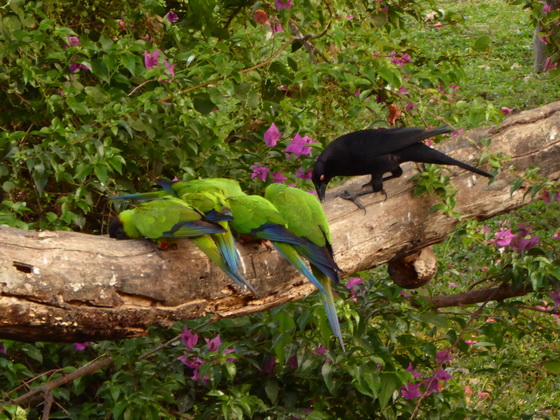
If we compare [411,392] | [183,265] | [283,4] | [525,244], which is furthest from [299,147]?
[183,265]

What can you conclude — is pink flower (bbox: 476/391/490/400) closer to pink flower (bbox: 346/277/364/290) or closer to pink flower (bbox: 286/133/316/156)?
pink flower (bbox: 346/277/364/290)

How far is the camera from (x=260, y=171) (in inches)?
135

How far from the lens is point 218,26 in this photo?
144 inches

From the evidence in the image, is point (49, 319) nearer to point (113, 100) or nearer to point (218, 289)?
point (218, 289)

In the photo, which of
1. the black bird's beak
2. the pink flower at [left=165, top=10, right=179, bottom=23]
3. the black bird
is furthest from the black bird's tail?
the pink flower at [left=165, top=10, right=179, bottom=23]

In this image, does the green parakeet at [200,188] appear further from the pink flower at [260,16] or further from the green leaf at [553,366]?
the green leaf at [553,366]

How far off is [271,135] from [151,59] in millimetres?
570

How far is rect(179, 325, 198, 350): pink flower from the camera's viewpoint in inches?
116

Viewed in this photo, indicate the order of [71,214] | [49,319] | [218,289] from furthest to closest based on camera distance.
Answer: [71,214], [218,289], [49,319]

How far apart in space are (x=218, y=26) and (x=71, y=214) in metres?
1.12

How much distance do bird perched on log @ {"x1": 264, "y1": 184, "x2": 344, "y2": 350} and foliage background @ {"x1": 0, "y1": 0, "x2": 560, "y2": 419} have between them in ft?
0.82

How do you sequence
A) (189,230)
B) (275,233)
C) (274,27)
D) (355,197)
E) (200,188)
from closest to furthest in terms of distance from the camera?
(189,230), (275,233), (200,188), (355,197), (274,27)

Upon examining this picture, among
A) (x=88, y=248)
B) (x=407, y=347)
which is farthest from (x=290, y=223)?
(x=407, y=347)

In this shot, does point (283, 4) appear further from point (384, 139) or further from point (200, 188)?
point (200, 188)
